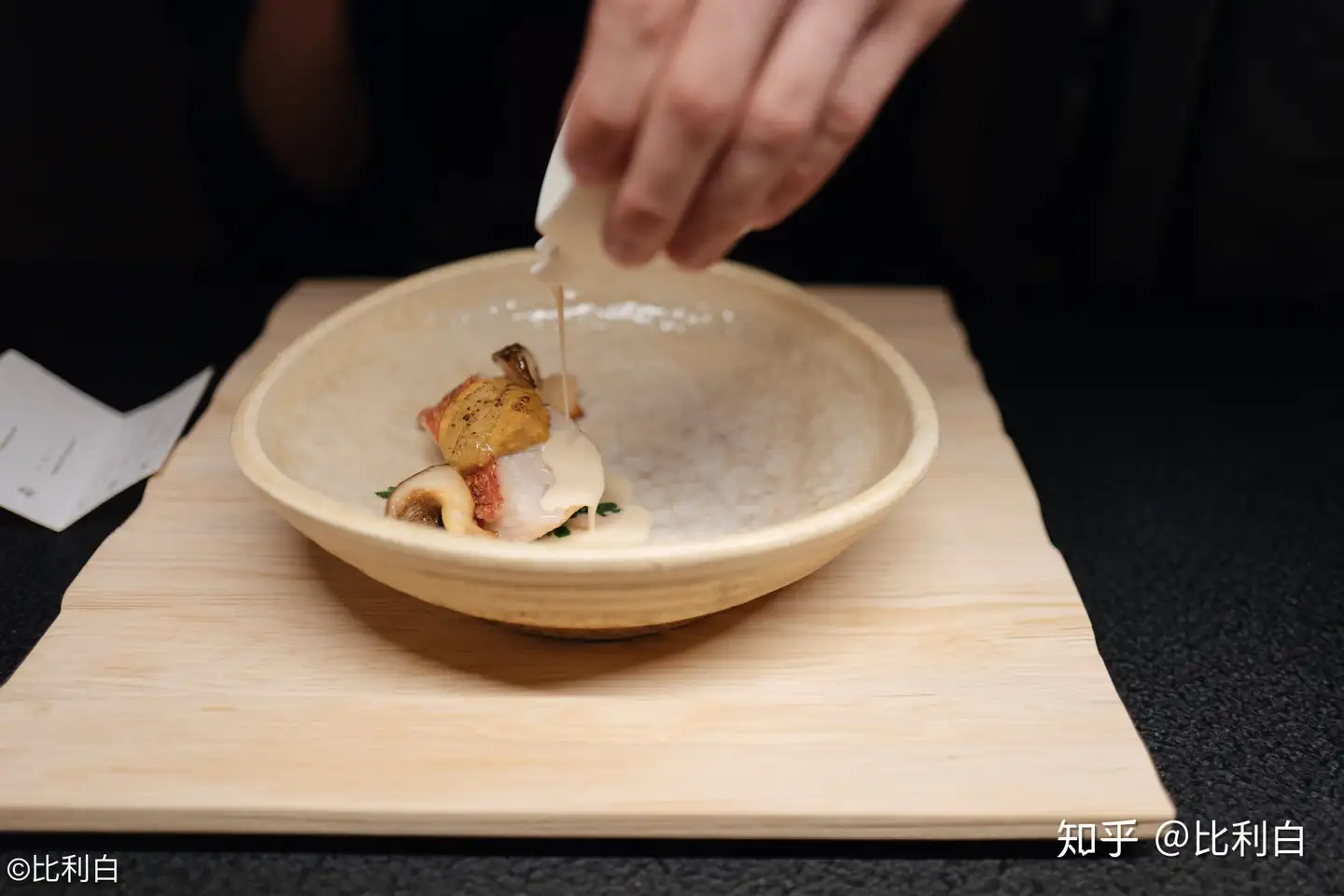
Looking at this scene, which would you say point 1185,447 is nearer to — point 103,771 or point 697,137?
point 697,137

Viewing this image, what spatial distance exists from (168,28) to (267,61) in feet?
0.38

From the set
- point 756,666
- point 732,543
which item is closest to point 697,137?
point 732,543

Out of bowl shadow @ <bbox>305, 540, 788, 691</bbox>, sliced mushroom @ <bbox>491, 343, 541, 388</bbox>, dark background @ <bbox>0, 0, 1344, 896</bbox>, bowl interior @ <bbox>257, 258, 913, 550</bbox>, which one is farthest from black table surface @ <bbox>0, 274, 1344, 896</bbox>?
sliced mushroom @ <bbox>491, 343, 541, 388</bbox>

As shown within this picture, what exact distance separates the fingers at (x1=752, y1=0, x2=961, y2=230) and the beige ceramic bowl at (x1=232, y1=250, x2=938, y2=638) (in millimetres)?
212

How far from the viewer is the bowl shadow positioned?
0.77 meters

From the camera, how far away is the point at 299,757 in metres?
0.69

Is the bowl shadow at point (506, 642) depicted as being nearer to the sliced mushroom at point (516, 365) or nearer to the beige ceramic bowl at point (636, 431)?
the beige ceramic bowl at point (636, 431)

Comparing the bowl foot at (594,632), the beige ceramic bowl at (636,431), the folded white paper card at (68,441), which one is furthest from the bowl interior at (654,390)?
the folded white paper card at (68,441)

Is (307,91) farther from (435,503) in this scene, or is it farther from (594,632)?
(594,632)

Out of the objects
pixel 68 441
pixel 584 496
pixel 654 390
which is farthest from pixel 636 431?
pixel 68 441

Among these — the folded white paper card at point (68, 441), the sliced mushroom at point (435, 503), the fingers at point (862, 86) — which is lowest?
the folded white paper card at point (68, 441)

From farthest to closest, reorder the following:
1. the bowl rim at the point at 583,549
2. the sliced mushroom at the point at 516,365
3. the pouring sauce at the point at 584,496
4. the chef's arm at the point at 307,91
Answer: the chef's arm at the point at 307,91
the sliced mushroom at the point at 516,365
the pouring sauce at the point at 584,496
the bowl rim at the point at 583,549

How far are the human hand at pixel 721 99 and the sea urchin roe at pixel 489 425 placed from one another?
0.21 meters

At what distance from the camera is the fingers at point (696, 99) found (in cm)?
66
